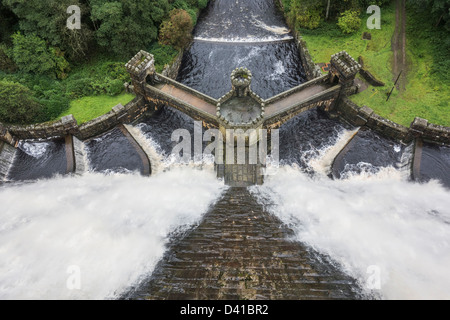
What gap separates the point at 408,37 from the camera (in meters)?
31.6

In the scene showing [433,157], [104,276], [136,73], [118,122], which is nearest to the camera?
[104,276]

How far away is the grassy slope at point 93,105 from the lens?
26.9 m

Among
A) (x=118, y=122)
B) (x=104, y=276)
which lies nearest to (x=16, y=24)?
(x=118, y=122)

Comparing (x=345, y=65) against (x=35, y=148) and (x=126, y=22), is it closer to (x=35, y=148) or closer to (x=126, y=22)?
(x=126, y=22)

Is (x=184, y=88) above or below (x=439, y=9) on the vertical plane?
below

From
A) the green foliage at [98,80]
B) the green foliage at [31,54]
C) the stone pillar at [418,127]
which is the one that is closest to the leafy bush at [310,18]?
the stone pillar at [418,127]

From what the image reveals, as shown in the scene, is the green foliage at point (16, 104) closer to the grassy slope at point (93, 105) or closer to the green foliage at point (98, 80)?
the grassy slope at point (93, 105)

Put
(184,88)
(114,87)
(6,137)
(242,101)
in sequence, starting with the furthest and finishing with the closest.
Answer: (114,87), (184,88), (6,137), (242,101)

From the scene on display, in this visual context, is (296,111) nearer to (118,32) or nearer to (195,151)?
(195,151)

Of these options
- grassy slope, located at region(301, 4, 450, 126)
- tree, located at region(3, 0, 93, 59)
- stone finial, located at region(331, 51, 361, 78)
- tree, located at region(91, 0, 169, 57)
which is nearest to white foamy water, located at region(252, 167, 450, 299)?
grassy slope, located at region(301, 4, 450, 126)

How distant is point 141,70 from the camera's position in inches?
996

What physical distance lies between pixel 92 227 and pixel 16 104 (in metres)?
15.3

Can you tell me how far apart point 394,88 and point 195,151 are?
21.7 meters

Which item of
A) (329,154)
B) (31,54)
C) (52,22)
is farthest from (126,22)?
(329,154)
